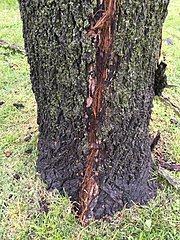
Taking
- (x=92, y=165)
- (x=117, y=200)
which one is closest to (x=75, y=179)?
(x=92, y=165)

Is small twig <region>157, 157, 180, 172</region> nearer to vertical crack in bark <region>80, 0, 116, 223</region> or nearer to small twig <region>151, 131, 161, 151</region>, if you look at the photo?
small twig <region>151, 131, 161, 151</region>

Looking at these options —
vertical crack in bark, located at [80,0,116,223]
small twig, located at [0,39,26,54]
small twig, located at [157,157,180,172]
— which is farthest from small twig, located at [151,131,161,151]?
small twig, located at [0,39,26,54]

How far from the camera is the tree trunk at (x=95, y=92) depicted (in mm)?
1212

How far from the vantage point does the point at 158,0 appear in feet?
4.17

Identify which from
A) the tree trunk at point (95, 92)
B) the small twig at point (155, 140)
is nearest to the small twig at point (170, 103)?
the small twig at point (155, 140)

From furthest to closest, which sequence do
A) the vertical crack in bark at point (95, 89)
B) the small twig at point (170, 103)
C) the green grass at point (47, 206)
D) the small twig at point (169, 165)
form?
the small twig at point (170, 103) → the small twig at point (169, 165) → the green grass at point (47, 206) → the vertical crack in bark at point (95, 89)

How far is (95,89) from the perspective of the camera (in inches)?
51.9

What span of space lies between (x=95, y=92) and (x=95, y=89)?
1 centimetres

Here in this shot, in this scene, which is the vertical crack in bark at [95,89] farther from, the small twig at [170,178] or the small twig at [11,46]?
the small twig at [11,46]

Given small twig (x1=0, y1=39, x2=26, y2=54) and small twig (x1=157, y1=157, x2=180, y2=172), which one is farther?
small twig (x1=0, y1=39, x2=26, y2=54)

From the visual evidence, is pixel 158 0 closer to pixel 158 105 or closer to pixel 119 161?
pixel 119 161

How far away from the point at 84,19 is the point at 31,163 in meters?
1.04

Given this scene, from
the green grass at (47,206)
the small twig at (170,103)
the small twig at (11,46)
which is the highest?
the small twig at (11,46)

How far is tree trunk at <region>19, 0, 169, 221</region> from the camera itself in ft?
3.98
